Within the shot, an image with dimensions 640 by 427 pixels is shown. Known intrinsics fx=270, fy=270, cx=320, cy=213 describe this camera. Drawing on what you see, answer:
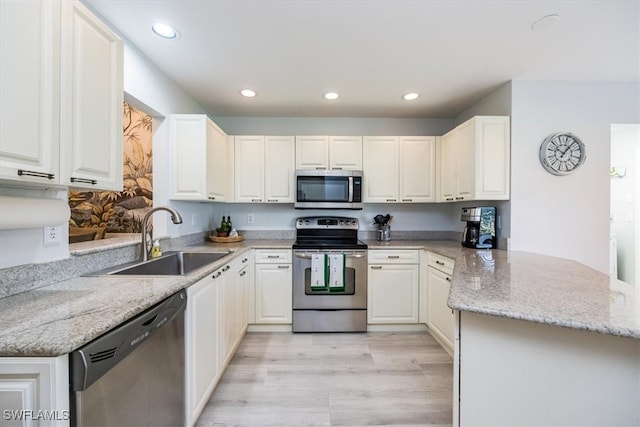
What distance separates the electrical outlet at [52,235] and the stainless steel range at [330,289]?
1.80m

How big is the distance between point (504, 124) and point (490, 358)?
87.0 inches

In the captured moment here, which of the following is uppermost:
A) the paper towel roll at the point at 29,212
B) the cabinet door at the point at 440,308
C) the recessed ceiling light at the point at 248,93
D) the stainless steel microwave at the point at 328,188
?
the recessed ceiling light at the point at 248,93

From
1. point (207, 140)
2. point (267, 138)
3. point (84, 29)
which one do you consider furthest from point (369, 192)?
point (84, 29)

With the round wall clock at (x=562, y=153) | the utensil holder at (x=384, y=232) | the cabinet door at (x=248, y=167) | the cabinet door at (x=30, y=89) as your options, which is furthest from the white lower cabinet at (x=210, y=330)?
the round wall clock at (x=562, y=153)

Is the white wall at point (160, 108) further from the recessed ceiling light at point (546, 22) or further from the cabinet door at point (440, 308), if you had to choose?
the recessed ceiling light at point (546, 22)

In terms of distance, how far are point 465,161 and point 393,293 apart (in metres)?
1.51

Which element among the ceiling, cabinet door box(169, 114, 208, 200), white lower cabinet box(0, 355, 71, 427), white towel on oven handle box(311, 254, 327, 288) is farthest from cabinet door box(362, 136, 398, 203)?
white lower cabinet box(0, 355, 71, 427)

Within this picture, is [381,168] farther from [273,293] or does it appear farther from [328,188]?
[273,293]

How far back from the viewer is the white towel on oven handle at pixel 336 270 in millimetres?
2746

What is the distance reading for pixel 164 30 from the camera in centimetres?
177

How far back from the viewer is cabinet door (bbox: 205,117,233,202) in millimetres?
2568

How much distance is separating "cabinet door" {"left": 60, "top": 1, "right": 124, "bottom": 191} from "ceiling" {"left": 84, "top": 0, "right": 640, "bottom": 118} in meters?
0.51

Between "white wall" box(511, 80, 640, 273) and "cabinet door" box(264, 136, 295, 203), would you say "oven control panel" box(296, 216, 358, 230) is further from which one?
"white wall" box(511, 80, 640, 273)

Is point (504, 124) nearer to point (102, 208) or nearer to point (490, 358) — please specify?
point (490, 358)
